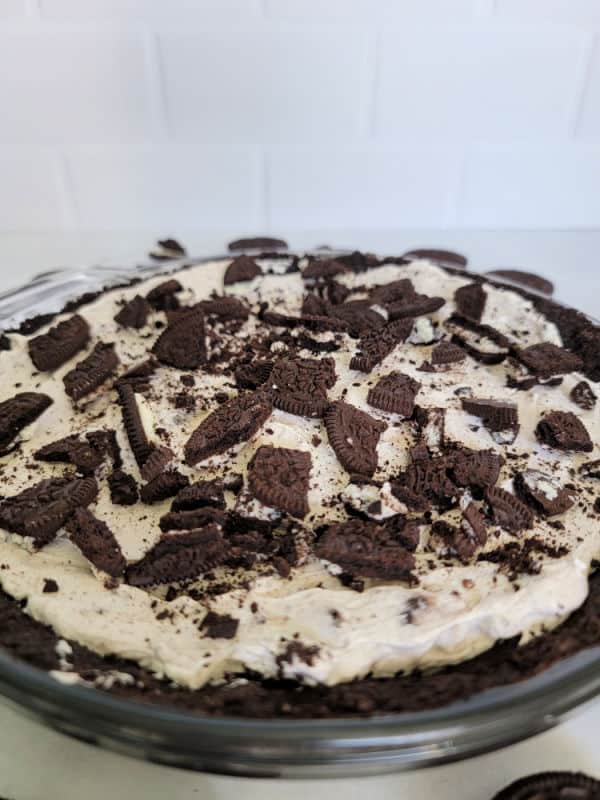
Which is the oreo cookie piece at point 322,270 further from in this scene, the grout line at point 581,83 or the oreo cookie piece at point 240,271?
the grout line at point 581,83

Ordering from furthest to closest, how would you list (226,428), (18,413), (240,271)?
(240,271) < (18,413) < (226,428)

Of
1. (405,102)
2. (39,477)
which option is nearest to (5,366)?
(39,477)

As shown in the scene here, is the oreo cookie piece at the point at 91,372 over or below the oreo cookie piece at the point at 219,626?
over

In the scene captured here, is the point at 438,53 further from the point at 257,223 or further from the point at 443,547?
the point at 443,547

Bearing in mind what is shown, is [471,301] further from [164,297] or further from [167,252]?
[167,252]

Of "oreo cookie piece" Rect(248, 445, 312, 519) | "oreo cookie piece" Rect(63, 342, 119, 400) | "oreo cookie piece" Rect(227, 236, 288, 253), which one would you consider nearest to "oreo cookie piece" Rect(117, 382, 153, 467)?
"oreo cookie piece" Rect(63, 342, 119, 400)

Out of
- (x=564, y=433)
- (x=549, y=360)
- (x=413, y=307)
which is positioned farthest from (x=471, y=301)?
(x=564, y=433)

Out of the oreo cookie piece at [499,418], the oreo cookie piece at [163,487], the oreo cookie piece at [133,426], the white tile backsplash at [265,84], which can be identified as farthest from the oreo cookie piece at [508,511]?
the white tile backsplash at [265,84]
